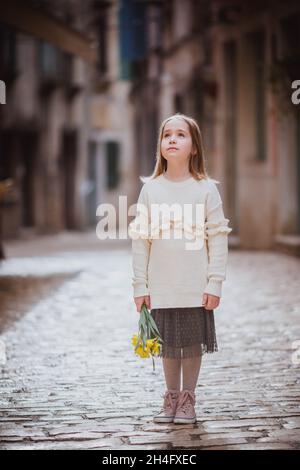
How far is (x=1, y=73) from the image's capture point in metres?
23.9

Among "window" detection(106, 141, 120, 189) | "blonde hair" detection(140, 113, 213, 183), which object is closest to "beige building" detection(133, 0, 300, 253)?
"blonde hair" detection(140, 113, 213, 183)

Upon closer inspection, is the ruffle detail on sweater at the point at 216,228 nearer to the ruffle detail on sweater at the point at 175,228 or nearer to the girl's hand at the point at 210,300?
the ruffle detail on sweater at the point at 175,228

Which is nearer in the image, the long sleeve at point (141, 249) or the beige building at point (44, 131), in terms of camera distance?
the long sleeve at point (141, 249)

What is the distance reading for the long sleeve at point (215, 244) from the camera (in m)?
4.60

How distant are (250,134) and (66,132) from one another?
1125 centimetres

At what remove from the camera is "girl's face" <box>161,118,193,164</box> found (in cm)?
465

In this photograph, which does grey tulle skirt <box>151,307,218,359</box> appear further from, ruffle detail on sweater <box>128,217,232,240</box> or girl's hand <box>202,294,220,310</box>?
ruffle detail on sweater <box>128,217,232,240</box>

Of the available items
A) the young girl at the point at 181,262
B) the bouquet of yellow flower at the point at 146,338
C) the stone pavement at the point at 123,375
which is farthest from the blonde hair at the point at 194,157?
the stone pavement at the point at 123,375

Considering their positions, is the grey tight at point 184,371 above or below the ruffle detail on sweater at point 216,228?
below

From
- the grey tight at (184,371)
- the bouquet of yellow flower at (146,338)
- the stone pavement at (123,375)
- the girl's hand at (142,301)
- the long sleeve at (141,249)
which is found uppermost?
the long sleeve at (141,249)

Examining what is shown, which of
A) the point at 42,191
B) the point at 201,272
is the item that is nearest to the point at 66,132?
the point at 42,191

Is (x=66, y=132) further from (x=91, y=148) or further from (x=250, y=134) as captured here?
(x=250, y=134)

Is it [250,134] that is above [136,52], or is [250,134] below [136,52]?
below

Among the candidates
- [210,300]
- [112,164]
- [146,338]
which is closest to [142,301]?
[146,338]
